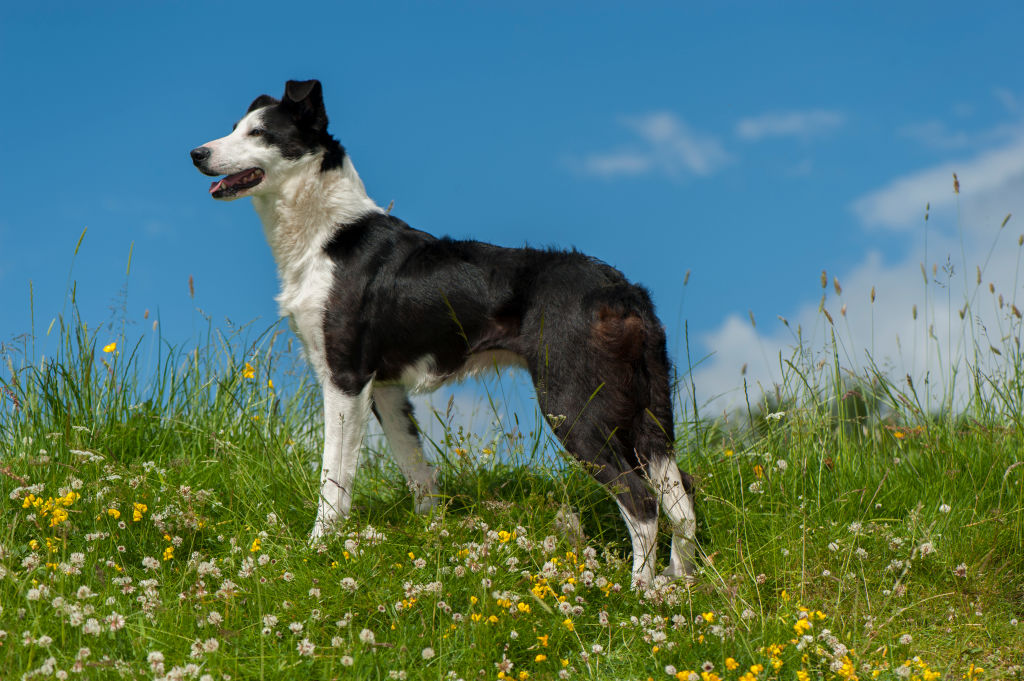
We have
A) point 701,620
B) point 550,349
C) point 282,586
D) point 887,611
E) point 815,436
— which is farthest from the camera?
point 815,436

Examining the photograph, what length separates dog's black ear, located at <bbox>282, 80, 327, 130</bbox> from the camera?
5.21 metres

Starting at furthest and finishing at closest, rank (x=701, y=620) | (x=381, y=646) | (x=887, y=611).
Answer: (x=887, y=611)
(x=701, y=620)
(x=381, y=646)

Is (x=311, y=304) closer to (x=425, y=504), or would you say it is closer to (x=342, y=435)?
(x=342, y=435)

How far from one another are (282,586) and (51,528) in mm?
1535

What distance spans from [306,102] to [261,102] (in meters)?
0.37

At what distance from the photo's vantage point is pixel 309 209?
5262 mm

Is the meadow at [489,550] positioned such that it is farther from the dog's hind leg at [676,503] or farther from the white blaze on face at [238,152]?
the white blaze on face at [238,152]

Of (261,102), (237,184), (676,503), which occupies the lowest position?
(676,503)

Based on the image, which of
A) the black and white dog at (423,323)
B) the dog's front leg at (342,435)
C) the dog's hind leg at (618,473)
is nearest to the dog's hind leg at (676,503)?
the black and white dog at (423,323)

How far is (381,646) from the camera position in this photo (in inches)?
132

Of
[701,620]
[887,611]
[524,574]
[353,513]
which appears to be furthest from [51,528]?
[887,611]

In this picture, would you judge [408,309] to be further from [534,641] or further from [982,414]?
[982,414]

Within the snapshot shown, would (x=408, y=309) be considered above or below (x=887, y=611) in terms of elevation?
above

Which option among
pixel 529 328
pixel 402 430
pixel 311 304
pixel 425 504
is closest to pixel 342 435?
pixel 402 430
